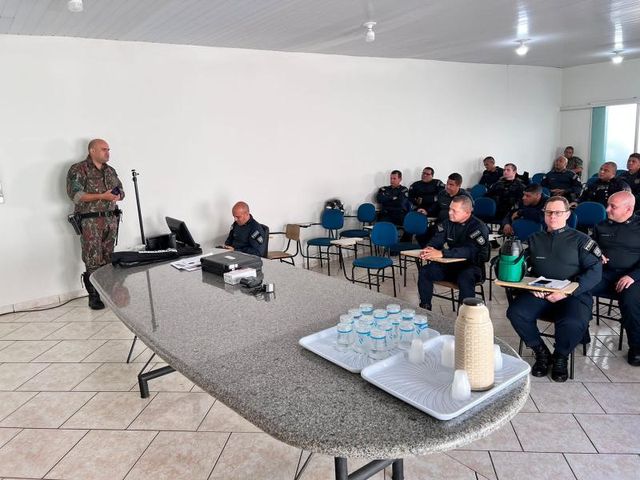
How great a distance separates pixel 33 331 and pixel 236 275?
2.95 m

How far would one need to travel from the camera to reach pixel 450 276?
13.4 feet

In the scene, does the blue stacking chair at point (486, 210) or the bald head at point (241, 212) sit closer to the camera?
the bald head at point (241, 212)

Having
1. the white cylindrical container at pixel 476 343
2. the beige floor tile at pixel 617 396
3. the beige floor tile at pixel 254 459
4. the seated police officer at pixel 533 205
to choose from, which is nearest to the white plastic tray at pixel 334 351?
the white cylindrical container at pixel 476 343

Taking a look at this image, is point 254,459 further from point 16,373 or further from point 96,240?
point 96,240

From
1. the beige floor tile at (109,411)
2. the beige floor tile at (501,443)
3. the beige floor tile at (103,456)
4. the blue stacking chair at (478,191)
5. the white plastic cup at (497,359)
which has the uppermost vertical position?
the white plastic cup at (497,359)

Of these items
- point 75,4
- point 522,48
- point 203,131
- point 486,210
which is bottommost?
point 486,210

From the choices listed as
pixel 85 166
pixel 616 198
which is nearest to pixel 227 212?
pixel 85 166

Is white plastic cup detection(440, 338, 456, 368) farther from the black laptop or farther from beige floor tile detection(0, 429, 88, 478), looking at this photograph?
beige floor tile detection(0, 429, 88, 478)

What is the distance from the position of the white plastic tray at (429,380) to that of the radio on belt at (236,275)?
125cm

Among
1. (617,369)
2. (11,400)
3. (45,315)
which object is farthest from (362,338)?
(45,315)

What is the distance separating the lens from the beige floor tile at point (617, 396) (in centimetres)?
280

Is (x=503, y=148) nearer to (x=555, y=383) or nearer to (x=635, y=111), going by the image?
(x=635, y=111)

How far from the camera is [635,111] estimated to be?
9.12 m

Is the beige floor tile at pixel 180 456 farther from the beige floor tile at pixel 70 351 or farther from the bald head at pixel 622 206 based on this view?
→ the bald head at pixel 622 206
